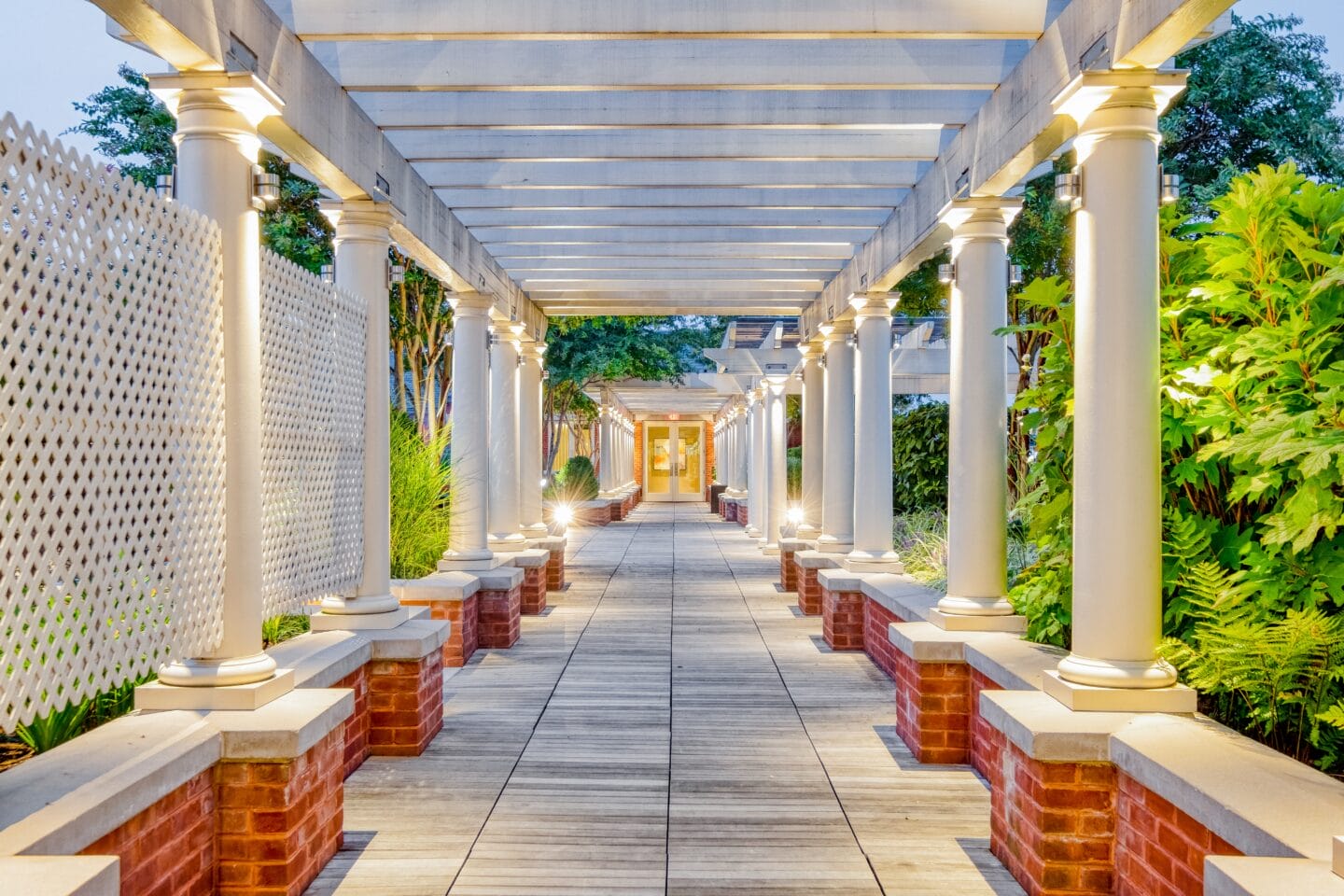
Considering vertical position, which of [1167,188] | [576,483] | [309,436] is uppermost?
[1167,188]

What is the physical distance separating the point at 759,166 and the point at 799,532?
6085mm

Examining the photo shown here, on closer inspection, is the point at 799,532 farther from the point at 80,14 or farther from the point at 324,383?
the point at 80,14

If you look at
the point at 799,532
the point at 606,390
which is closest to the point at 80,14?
the point at 606,390

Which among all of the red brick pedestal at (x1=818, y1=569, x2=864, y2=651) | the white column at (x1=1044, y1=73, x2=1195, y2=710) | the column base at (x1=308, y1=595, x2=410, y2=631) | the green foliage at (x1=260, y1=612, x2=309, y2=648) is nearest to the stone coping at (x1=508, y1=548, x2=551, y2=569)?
the red brick pedestal at (x1=818, y1=569, x2=864, y2=651)

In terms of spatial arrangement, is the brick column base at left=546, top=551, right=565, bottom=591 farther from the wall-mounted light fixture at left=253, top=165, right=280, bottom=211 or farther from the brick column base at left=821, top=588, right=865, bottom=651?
the wall-mounted light fixture at left=253, top=165, right=280, bottom=211

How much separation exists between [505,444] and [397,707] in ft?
18.2

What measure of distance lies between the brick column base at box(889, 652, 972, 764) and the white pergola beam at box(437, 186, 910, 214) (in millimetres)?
3509

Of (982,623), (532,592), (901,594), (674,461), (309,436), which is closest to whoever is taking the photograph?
(309,436)

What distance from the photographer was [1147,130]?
379 cm

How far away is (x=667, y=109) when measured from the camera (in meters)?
5.69

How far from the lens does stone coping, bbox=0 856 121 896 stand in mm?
2107

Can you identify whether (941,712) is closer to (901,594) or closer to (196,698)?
(901,594)

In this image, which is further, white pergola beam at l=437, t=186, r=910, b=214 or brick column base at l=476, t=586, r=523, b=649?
brick column base at l=476, t=586, r=523, b=649

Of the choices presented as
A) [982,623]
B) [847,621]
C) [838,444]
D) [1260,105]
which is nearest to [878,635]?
[847,621]
